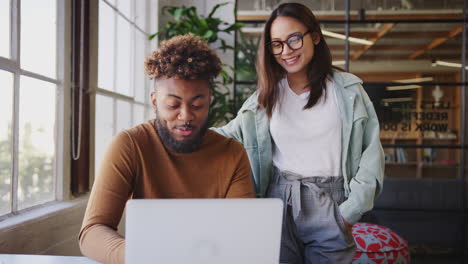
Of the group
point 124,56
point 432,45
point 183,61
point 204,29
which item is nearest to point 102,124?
point 124,56

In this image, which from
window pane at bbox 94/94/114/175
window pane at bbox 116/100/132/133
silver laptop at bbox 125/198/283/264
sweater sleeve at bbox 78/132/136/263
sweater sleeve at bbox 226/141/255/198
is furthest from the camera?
window pane at bbox 116/100/132/133

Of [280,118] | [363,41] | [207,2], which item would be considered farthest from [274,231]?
[363,41]

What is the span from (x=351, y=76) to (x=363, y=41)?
134 inches

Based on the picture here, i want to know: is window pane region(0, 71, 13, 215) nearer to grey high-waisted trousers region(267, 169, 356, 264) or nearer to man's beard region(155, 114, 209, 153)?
man's beard region(155, 114, 209, 153)

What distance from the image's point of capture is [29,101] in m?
2.29

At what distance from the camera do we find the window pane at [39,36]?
223 cm

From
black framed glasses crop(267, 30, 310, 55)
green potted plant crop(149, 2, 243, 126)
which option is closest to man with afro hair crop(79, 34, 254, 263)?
black framed glasses crop(267, 30, 310, 55)

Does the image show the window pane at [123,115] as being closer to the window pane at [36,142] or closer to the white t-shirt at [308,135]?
the window pane at [36,142]

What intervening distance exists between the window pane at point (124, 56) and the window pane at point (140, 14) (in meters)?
0.27

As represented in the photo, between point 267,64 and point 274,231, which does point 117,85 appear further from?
point 274,231

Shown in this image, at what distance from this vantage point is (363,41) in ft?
16.4

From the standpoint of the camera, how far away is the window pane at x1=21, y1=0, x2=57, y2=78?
7.31 ft

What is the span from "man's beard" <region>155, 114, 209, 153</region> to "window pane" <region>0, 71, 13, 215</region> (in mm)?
926

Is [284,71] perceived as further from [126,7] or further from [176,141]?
[126,7]
